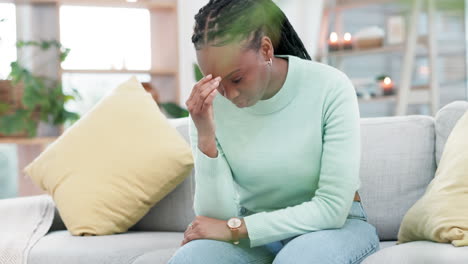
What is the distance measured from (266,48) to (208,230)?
16.3 inches

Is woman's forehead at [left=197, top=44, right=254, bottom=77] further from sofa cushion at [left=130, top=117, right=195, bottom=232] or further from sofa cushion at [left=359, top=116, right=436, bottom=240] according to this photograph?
sofa cushion at [left=130, top=117, right=195, bottom=232]

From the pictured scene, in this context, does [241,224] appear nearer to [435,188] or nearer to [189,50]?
[435,188]

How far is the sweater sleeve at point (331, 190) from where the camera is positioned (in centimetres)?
140

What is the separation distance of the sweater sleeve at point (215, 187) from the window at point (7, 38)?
10.7 feet

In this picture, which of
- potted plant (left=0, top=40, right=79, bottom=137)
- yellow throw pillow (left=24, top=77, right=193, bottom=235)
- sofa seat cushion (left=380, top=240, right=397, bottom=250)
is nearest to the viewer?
sofa seat cushion (left=380, top=240, right=397, bottom=250)

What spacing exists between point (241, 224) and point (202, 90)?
31cm

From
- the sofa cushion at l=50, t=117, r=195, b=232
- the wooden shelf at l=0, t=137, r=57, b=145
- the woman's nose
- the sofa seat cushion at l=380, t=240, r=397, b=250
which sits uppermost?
the woman's nose

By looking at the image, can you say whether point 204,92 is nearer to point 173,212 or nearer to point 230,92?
point 230,92

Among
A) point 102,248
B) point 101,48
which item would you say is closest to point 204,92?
point 102,248

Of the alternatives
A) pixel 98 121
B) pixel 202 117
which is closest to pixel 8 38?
pixel 98 121

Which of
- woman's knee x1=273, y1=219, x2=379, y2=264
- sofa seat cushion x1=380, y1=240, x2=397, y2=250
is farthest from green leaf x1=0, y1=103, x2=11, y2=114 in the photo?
woman's knee x1=273, y1=219, x2=379, y2=264

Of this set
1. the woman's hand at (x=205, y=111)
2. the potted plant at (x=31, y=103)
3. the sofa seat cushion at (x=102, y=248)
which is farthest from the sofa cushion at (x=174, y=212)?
the potted plant at (x=31, y=103)

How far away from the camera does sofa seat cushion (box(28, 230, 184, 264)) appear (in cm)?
179

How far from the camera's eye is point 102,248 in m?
1.84
